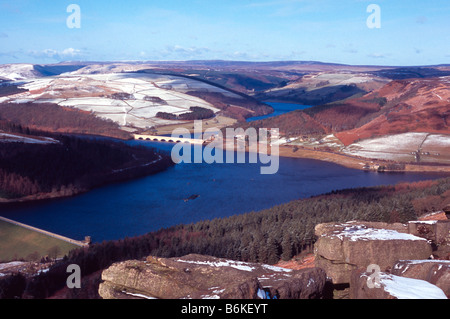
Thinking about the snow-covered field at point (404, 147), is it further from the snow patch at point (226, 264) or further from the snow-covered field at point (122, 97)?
the snow patch at point (226, 264)

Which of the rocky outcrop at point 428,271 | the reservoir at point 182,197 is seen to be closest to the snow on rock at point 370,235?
the rocky outcrop at point 428,271

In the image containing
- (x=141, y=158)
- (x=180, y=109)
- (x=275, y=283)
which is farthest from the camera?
(x=180, y=109)

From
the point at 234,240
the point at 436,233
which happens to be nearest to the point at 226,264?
the point at 436,233

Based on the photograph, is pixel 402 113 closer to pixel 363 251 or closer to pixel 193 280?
pixel 363 251
